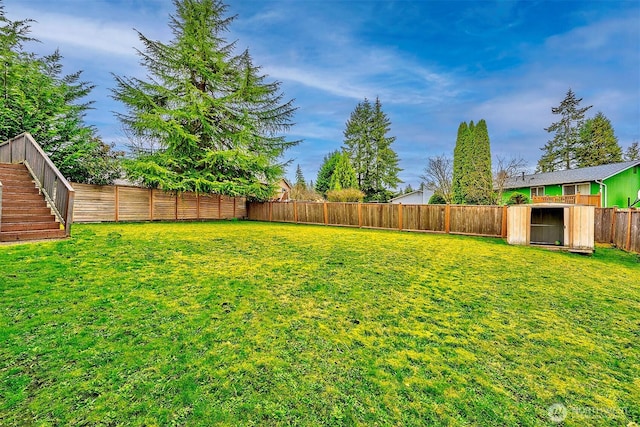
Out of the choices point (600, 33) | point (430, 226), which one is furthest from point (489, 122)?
point (430, 226)

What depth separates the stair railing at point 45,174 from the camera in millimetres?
6250

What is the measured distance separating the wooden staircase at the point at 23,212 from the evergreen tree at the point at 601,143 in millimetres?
40230

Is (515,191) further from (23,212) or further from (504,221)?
(23,212)

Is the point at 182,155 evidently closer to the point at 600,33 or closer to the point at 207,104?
the point at 207,104

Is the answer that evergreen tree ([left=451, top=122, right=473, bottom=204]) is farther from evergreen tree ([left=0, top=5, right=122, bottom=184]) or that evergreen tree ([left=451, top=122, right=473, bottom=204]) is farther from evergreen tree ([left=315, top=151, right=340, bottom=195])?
evergreen tree ([left=0, top=5, right=122, bottom=184])

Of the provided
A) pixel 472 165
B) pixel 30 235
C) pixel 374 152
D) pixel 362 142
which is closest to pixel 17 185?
pixel 30 235

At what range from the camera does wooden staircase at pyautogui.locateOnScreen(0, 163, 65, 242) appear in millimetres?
5727

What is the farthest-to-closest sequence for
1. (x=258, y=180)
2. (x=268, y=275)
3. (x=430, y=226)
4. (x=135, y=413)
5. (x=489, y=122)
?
(x=489, y=122), (x=258, y=180), (x=430, y=226), (x=268, y=275), (x=135, y=413)

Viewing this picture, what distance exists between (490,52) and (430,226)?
8.78 m

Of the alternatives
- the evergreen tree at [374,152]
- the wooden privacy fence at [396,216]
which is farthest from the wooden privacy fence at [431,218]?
the evergreen tree at [374,152]

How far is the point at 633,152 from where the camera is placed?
2895cm

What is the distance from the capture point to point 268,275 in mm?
4727

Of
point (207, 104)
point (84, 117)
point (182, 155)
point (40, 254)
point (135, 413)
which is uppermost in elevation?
point (207, 104)

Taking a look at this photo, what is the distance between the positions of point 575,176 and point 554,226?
1404cm
